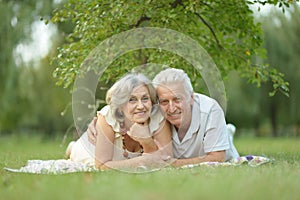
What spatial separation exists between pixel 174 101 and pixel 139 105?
1.14 ft

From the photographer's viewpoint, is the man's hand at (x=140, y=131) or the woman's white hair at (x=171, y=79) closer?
the man's hand at (x=140, y=131)

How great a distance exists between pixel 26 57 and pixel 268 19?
8.01 m

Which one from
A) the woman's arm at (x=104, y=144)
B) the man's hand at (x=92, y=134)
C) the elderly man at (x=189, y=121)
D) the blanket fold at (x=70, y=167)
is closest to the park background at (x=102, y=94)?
the blanket fold at (x=70, y=167)

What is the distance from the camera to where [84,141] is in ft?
17.0

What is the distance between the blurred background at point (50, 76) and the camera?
40.6ft

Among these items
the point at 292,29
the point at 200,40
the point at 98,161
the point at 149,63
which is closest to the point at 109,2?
the point at 149,63

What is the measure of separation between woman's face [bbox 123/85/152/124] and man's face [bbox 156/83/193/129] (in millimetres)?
158

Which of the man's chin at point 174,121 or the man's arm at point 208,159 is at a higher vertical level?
the man's chin at point 174,121

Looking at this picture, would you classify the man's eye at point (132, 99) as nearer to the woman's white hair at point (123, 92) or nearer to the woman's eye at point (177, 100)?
the woman's white hair at point (123, 92)

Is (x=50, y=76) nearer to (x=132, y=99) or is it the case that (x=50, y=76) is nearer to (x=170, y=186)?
(x=132, y=99)

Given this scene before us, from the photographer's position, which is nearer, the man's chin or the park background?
the park background

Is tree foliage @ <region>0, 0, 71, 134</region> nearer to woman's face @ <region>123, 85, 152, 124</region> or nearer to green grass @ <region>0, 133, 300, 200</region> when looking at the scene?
woman's face @ <region>123, 85, 152, 124</region>

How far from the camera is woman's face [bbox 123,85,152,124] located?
4.15 metres

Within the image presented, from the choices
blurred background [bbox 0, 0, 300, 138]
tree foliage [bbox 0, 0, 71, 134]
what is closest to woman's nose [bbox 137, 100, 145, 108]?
blurred background [bbox 0, 0, 300, 138]
